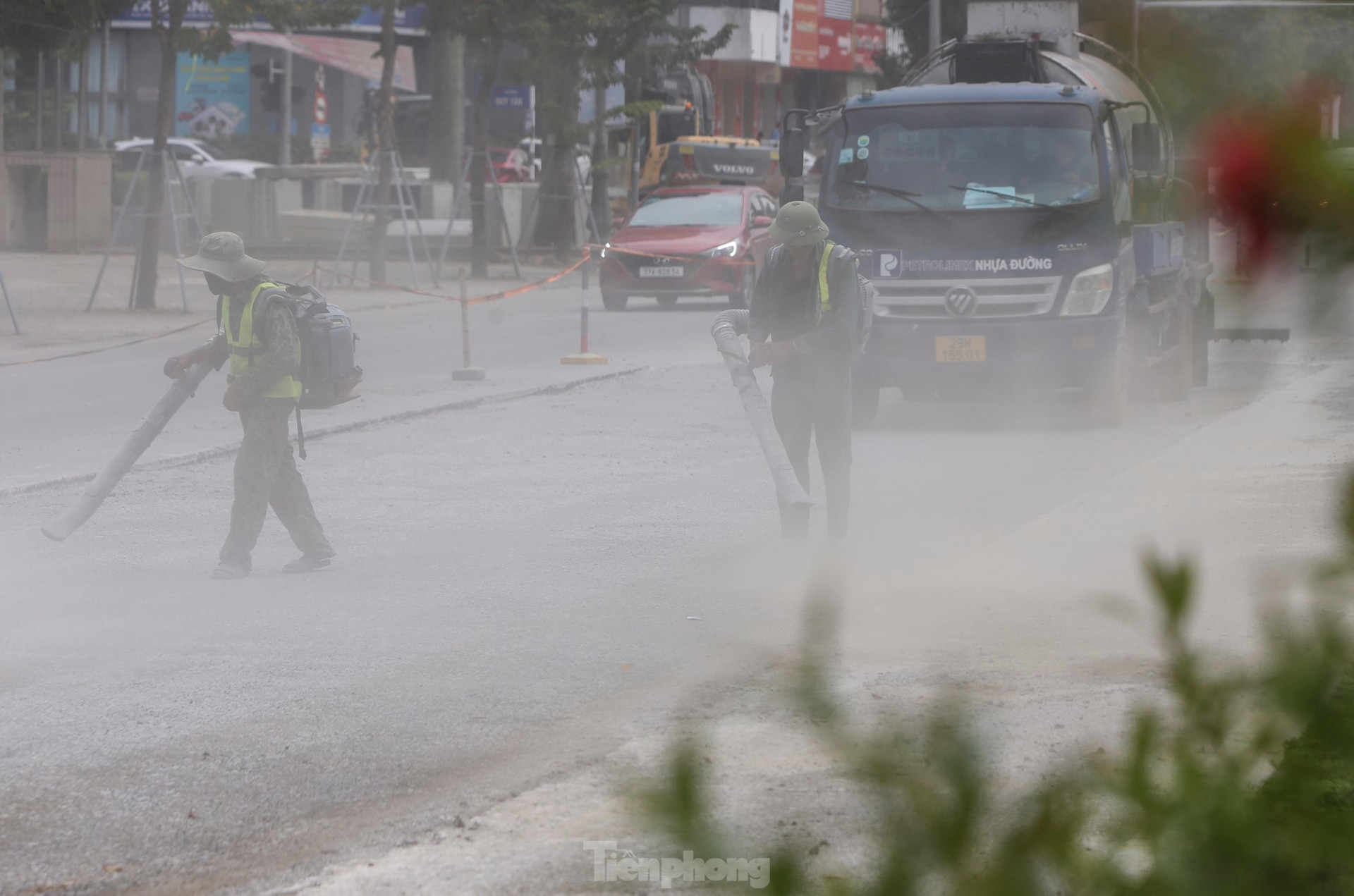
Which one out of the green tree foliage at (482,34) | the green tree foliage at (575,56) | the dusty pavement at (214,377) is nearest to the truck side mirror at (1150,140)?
the dusty pavement at (214,377)

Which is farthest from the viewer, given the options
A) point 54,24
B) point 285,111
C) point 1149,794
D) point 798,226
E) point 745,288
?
point 285,111

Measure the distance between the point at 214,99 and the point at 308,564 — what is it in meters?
53.3

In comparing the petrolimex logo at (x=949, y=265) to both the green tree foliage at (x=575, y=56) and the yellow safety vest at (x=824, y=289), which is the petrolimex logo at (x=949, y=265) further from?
the green tree foliage at (x=575, y=56)

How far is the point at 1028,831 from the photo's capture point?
1187 millimetres

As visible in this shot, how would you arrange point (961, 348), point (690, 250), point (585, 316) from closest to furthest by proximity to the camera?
point (961, 348) → point (585, 316) → point (690, 250)

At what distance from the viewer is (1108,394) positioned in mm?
13070

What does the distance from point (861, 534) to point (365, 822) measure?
4724 mm

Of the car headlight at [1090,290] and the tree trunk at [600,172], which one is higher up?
the tree trunk at [600,172]

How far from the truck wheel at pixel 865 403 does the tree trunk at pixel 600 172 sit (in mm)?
21427

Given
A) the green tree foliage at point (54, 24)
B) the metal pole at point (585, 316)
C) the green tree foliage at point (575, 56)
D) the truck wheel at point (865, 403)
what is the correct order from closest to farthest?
the truck wheel at point (865, 403) < the metal pole at point (585, 316) < the green tree foliage at point (54, 24) < the green tree foliage at point (575, 56)

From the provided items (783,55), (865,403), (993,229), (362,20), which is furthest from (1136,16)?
(783,55)

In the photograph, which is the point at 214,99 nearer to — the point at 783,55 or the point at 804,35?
the point at 783,55

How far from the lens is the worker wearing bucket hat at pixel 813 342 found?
854 cm

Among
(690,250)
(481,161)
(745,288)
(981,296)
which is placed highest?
(481,161)
